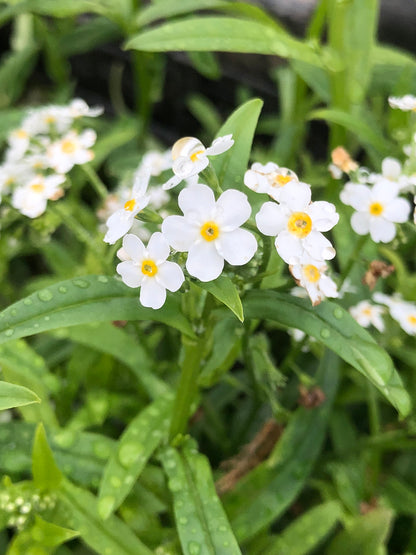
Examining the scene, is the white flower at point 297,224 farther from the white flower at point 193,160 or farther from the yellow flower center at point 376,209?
the yellow flower center at point 376,209

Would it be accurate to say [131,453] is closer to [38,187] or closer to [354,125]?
[38,187]

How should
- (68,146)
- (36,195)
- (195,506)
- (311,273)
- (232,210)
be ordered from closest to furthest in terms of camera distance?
(232,210)
(311,273)
(195,506)
(36,195)
(68,146)

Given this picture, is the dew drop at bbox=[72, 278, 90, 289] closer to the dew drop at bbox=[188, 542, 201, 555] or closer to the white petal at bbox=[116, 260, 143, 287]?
the white petal at bbox=[116, 260, 143, 287]

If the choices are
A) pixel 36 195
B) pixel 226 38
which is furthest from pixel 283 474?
pixel 226 38

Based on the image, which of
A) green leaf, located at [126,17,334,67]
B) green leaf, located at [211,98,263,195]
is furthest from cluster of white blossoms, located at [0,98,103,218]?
green leaf, located at [211,98,263,195]

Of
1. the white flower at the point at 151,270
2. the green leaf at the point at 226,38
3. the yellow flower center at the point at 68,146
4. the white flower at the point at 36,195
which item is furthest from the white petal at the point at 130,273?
the green leaf at the point at 226,38
